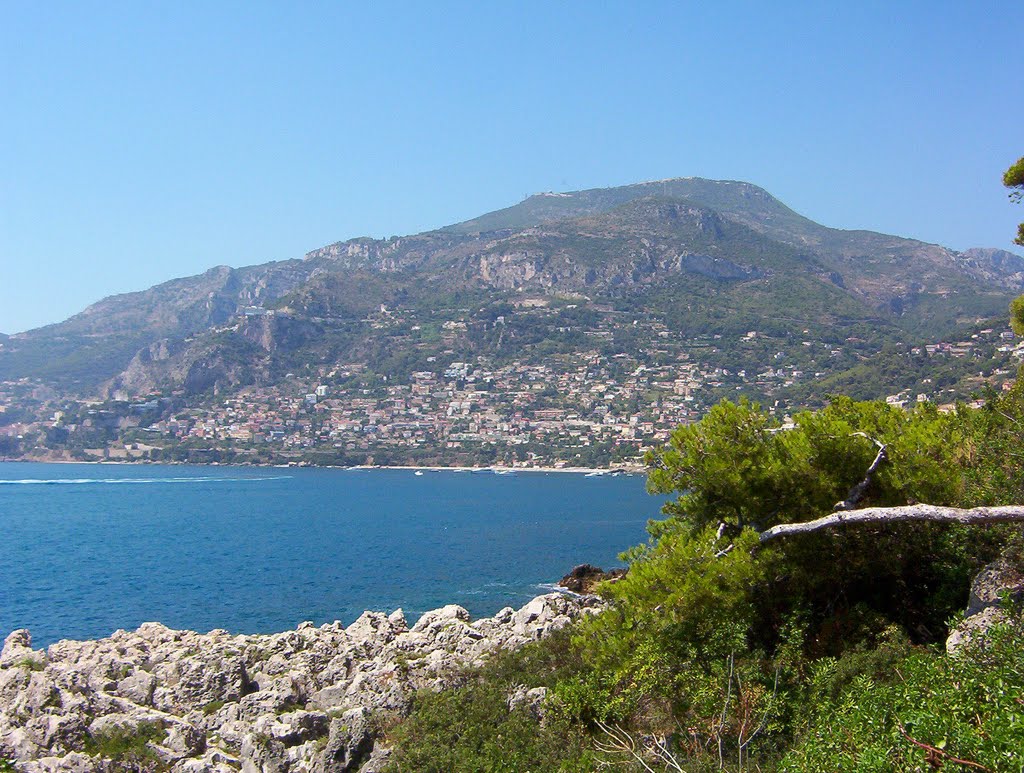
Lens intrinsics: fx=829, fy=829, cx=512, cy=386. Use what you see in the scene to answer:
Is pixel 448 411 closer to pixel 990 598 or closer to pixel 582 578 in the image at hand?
pixel 582 578

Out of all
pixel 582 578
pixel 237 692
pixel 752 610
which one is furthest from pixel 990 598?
pixel 582 578

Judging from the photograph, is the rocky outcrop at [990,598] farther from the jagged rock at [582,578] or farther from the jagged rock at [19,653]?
the jagged rock at [582,578]

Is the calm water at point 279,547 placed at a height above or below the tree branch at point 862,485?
below

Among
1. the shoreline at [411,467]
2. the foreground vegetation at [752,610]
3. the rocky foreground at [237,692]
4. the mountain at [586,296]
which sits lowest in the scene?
the shoreline at [411,467]

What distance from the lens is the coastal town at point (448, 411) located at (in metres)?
115

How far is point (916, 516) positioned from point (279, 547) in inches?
1710

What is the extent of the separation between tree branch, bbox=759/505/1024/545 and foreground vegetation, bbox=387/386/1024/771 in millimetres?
508

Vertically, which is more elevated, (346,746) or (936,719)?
(936,719)

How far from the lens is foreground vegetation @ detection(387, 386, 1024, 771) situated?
337 inches

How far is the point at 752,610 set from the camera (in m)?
9.75

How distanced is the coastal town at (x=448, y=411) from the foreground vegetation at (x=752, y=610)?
91.0 m

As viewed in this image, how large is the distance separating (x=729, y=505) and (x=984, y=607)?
340 centimetres

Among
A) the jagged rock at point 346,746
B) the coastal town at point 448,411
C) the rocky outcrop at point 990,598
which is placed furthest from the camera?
the coastal town at point 448,411

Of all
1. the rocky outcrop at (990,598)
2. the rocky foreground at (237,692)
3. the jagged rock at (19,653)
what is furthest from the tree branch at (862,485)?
the jagged rock at (19,653)
